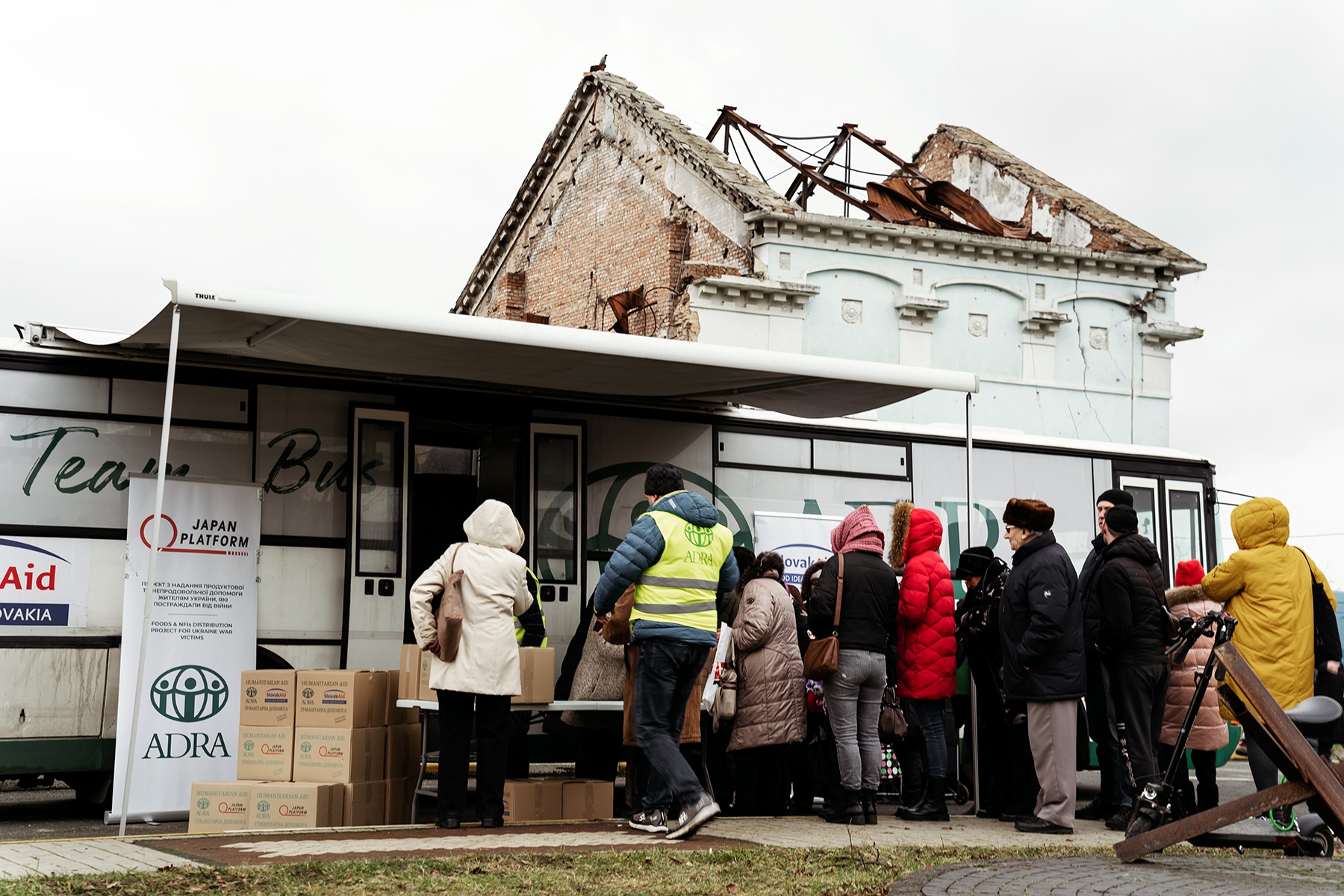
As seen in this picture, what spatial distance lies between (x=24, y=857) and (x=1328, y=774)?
5.59 m

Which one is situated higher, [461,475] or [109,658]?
[461,475]

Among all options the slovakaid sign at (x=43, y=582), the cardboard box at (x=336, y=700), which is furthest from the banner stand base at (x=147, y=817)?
the slovakaid sign at (x=43, y=582)

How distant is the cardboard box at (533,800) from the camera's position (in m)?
7.52

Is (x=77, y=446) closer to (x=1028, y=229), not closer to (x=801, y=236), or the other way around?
(x=801, y=236)

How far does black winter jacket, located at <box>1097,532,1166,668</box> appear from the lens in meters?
8.05

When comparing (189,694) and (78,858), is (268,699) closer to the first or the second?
(189,694)

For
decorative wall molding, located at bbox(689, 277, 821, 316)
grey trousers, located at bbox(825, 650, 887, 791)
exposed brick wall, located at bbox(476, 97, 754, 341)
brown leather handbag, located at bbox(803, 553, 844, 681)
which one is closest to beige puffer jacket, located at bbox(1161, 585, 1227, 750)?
grey trousers, located at bbox(825, 650, 887, 791)

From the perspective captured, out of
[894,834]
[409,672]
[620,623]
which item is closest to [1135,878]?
[894,834]

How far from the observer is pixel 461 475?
9.21 metres

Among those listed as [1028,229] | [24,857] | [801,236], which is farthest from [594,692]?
[1028,229]

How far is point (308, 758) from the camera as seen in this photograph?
7496 mm

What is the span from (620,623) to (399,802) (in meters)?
1.78

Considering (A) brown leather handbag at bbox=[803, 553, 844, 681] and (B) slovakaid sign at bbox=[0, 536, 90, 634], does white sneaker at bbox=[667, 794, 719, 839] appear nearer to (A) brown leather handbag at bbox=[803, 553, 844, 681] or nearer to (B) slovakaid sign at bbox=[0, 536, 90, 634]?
(A) brown leather handbag at bbox=[803, 553, 844, 681]

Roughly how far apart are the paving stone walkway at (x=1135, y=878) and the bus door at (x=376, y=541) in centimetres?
405
